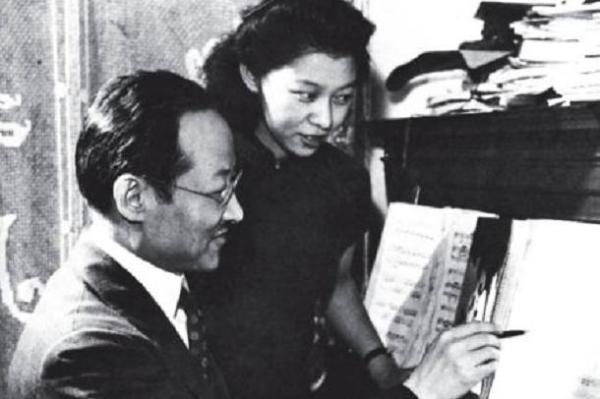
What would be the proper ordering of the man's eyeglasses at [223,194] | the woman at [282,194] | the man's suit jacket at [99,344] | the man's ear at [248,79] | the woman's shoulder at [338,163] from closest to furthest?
the man's suit jacket at [99,344] < the man's eyeglasses at [223,194] < the woman at [282,194] < the man's ear at [248,79] < the woman's shoulder at [338,163]

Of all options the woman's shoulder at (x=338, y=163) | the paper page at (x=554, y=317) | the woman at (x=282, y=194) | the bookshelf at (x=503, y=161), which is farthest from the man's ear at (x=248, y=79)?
the paper page at (x=554, y=317)

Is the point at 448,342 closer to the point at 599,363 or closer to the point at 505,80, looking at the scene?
the point at 599,363

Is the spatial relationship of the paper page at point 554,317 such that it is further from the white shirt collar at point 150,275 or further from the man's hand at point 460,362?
the white shirt collar at point 150,275

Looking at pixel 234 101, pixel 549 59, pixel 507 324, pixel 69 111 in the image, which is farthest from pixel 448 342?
pixel 69 111

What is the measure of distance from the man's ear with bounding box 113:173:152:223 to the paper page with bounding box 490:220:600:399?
0.65 meters

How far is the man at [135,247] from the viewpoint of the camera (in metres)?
1.11

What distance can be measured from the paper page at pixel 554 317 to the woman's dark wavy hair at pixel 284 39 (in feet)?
2.31

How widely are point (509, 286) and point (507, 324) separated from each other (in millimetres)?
69

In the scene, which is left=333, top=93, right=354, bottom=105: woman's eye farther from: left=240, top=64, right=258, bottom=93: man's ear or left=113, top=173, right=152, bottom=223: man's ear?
left=113, top=173, right=152, bottom=223: man's ear

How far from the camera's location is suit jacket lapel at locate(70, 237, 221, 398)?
121 cm

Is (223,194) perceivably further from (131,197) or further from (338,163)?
(338,163)

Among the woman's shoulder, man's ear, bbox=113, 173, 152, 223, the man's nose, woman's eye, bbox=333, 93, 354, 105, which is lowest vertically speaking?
the man's nose

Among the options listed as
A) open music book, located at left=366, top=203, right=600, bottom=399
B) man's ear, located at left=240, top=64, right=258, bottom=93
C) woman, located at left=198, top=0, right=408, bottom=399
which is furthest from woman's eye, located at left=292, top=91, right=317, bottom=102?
open music book, located at left=366, top=203, right=600, bottom=399

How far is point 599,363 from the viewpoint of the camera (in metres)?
1.15
